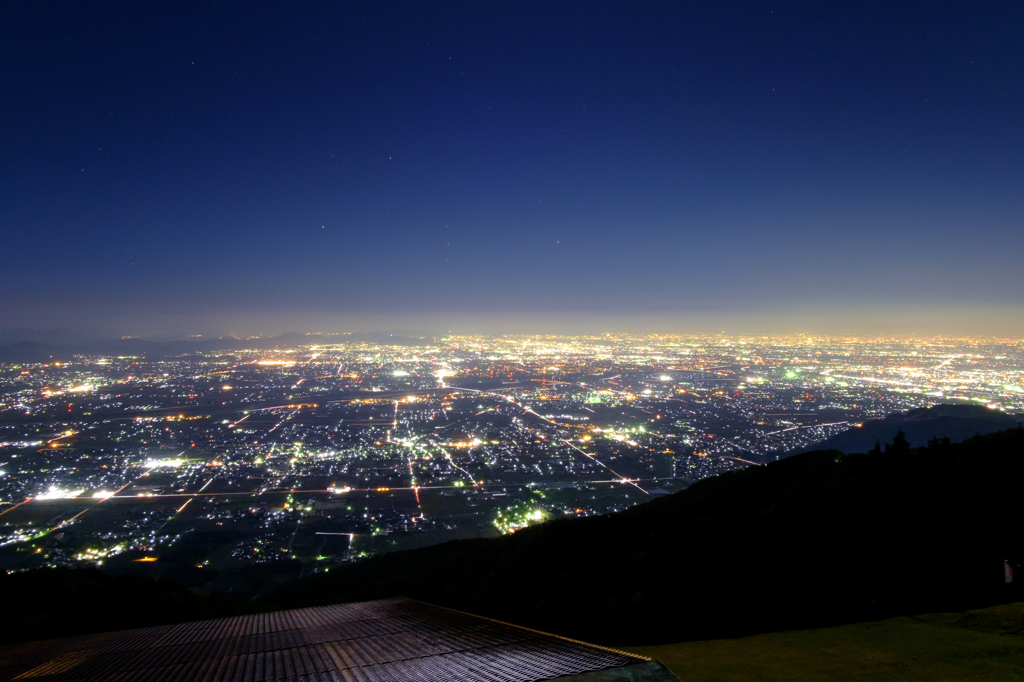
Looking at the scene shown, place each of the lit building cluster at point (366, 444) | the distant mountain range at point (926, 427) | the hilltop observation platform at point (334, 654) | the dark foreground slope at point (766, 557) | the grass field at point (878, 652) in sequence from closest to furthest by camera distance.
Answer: the hilltop observation platform at point (334, 654), the grass field at point (878, 652), the dark foreground slope at point (766, 557), the lit building cluster at point (366, 444), the distant mountain range at point (926, 427)

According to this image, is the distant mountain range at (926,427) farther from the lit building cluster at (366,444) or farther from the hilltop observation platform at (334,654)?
the hilltop observation platform at (334,654)

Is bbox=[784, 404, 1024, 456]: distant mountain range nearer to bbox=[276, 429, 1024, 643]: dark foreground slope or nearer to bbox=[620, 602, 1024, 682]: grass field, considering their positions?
bbox=[276, 429, 1024, 643]: dark foreground slope

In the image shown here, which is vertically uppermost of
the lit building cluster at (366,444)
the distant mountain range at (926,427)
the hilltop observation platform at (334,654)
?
the hilltop observation platform at (334,654)

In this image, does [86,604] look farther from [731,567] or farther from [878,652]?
[878,652]

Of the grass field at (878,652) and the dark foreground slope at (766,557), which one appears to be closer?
the grass field at (878,652)

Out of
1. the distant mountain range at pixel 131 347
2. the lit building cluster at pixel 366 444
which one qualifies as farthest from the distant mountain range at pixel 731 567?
the distant mountain range at pixel 131 347

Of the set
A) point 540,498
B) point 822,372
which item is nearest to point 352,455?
point 540,498

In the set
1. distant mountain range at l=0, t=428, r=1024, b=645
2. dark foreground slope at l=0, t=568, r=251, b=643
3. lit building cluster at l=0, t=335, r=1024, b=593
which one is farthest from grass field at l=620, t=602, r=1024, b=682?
lit building cluster at l=0, t=335, r=1024, b=593
